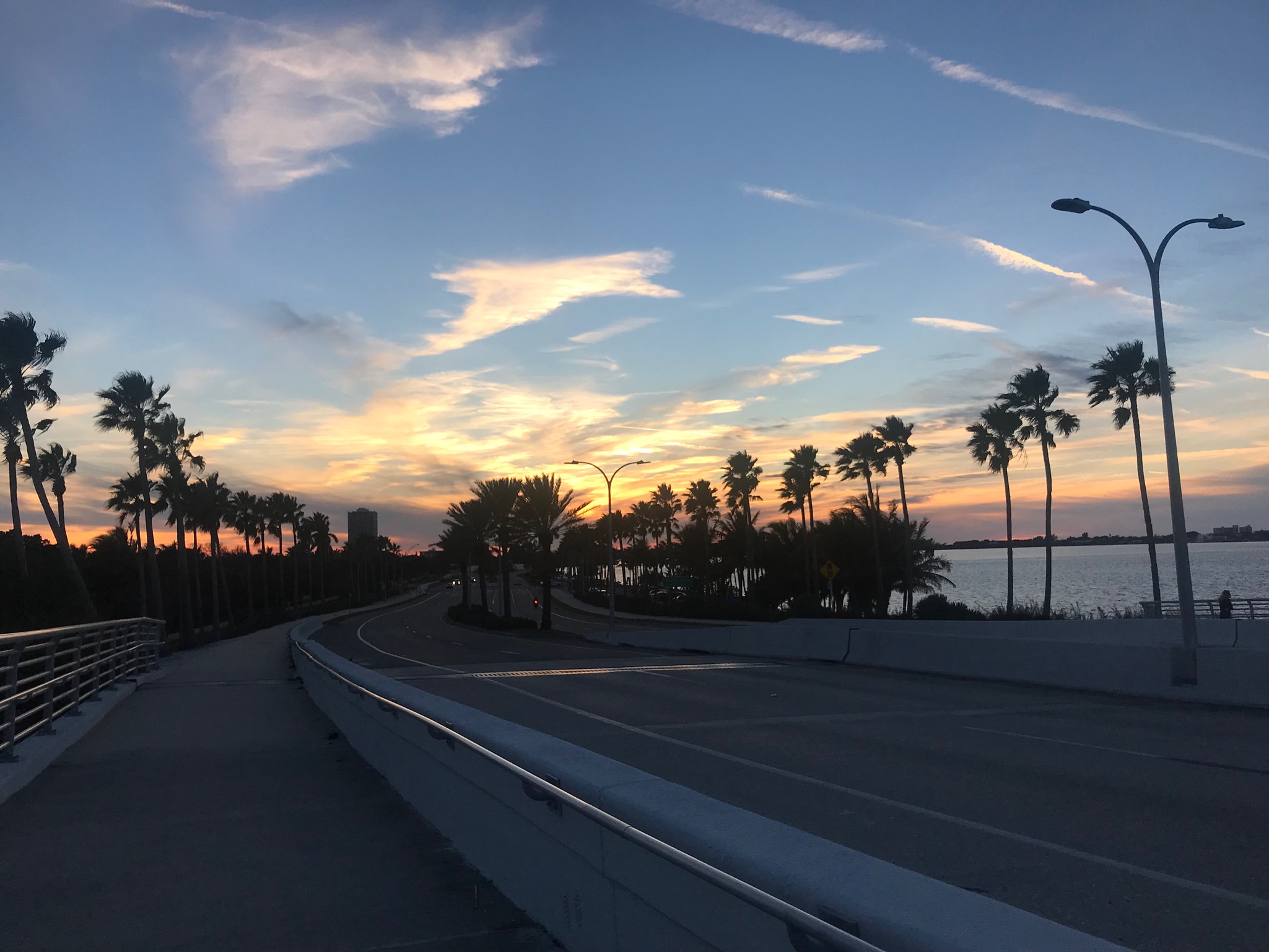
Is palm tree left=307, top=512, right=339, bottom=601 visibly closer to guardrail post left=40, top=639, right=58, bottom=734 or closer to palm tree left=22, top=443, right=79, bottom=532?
palm tree left=22, top=443, right=79, bottom=532

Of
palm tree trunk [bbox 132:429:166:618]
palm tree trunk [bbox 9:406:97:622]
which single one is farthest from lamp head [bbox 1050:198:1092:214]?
palm tree trunk [bbox 132:429:166:618]

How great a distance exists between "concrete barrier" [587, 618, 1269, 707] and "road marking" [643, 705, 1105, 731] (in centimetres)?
223

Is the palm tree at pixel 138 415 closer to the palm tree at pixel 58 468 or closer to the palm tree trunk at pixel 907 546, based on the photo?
the palm tree at pixel 58 468

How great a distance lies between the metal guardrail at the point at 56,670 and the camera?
9898 millimetres

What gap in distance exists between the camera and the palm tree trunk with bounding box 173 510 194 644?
2267 inches

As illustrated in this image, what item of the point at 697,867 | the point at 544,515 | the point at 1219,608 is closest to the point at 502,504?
the point at 544,515

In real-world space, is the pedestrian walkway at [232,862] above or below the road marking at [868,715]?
above

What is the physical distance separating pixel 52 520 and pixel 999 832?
5067 cm

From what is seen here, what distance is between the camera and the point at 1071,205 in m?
19.6

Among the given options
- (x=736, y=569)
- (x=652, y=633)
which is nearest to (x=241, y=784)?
(x=652, y=633)

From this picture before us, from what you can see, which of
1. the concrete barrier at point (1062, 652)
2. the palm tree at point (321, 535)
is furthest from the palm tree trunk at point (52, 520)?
the palm tree at point (321, 535)

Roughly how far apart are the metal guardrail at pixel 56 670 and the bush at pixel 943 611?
39331 mm

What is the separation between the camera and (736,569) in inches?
3991

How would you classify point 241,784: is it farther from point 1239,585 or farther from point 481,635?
point 1239,585
